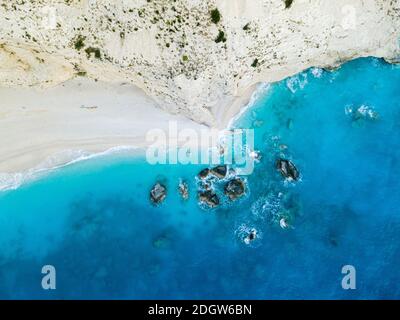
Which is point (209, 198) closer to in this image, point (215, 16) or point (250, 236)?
point (250, 236)

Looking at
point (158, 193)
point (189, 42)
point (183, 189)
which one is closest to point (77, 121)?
point (158, 193)

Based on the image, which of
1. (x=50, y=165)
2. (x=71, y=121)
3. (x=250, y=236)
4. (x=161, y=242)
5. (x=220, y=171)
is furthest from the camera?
(x=161, y=242)

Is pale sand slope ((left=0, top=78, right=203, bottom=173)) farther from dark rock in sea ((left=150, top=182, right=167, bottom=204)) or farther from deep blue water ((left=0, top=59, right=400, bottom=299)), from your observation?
dark rock in sea ((left=150, top=182, right=167, bottom=204))

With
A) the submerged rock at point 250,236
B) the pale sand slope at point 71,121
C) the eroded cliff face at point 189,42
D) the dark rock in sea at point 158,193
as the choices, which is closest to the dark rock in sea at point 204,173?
the dark rock in sea at point 158,193

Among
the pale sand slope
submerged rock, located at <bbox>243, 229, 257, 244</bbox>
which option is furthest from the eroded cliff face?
submerged rock, located at <bbox>243, 229, 257, 244</bbox>

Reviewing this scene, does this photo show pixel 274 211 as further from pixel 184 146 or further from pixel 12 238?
pixel 12 238

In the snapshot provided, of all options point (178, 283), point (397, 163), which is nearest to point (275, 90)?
point (397, 163)

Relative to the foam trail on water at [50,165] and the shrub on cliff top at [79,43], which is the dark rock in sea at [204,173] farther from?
the shrub on cliff top at [79,43]
